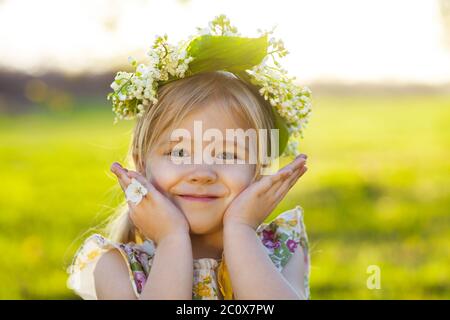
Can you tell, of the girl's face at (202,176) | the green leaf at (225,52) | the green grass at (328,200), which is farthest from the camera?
the green grass at (328,200)

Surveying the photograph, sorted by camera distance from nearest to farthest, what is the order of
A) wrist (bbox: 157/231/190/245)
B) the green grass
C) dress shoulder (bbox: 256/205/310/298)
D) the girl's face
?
wrist (bbox: 157/231/190/245)
the girl's face
dress shoulder (bbox: 256/205/310/298)
the green grass

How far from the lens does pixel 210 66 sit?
3.57 m

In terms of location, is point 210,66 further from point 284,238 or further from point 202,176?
point 284,238

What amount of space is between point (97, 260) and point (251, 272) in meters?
0.78

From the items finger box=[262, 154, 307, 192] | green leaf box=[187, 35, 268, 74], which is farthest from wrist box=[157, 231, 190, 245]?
green leaf box=[187, 35, 268, 74]

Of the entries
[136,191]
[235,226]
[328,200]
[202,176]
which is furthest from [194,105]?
[328,200]

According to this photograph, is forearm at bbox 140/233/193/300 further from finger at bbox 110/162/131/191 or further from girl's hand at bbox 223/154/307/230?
finger at bbox 110/162/131/191

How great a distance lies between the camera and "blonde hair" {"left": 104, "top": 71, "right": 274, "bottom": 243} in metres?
3.53

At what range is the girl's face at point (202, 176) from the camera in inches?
133

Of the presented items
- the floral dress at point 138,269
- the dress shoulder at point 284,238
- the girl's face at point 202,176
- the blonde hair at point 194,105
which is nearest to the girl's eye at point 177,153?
the girl's face at point 202,176

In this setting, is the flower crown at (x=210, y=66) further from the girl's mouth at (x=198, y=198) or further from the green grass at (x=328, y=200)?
the green grass at (x=328, y=200)

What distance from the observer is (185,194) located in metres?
3.39
